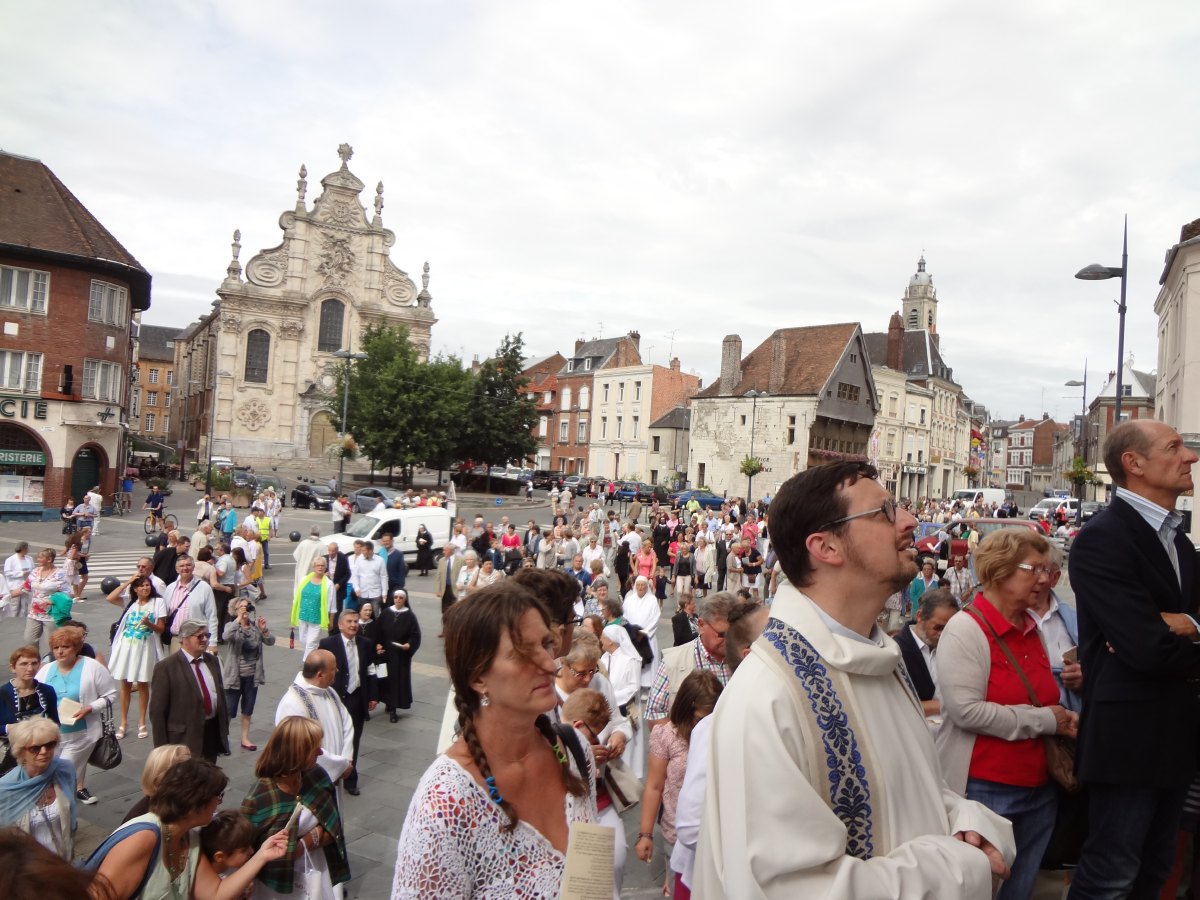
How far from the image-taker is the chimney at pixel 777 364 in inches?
2124

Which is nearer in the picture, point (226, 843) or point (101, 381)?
point (226, 843)

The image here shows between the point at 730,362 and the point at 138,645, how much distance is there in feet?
165

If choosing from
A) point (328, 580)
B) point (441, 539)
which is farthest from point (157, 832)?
point (441, 539)

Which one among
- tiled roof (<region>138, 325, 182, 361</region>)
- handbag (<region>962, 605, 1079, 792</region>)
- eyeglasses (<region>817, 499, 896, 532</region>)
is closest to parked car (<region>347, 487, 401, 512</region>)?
handbag (<region>962, 605, 1079, 792</region>)

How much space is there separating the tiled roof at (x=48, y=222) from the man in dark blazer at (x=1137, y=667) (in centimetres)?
3789

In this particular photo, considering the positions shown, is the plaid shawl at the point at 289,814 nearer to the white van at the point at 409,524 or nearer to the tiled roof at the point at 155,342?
the white van at the point at 409,524

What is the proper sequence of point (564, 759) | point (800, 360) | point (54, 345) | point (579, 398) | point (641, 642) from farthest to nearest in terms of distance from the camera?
point (579, 398) → point (800, 360) → point (54, 345) → point (641, 642) → point (564, 759)

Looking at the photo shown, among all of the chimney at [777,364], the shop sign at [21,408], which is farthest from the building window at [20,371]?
the chimney at [777,364]

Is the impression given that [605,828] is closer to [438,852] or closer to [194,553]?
[438,852]

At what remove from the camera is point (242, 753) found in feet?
26.4

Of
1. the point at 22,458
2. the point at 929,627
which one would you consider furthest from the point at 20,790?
the point at 22,458

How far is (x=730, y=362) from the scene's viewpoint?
56.3 metres

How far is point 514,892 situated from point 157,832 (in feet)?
7.28

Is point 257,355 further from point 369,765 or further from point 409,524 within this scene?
point 369,765
